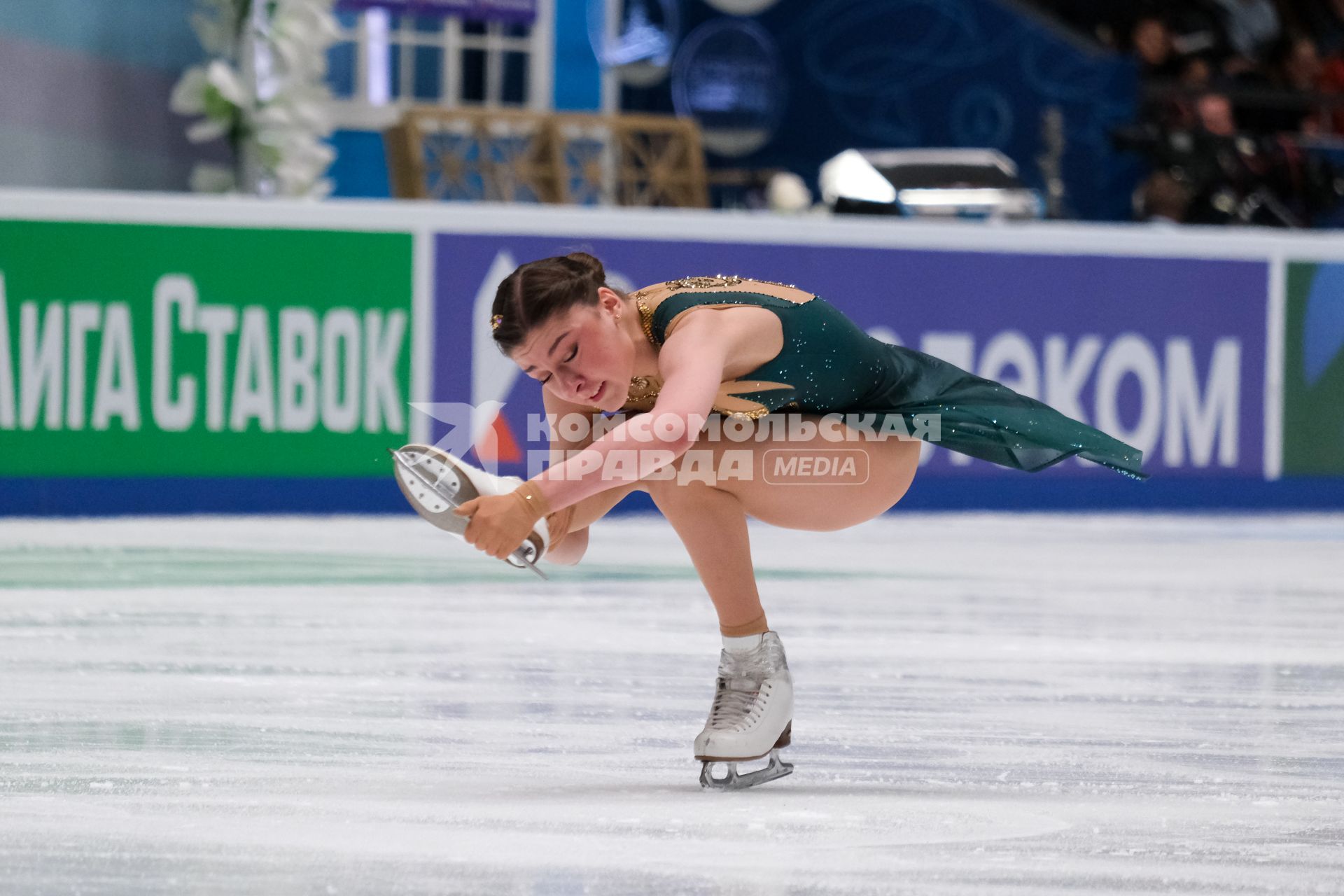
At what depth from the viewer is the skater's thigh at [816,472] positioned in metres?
2.21

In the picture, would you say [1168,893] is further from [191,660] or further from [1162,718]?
[191,660]

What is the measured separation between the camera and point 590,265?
2.10 m

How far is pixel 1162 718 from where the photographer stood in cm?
261

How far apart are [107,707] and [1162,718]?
57.7 inches

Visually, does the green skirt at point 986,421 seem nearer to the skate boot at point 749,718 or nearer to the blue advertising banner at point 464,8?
the skate boot at point 749,718

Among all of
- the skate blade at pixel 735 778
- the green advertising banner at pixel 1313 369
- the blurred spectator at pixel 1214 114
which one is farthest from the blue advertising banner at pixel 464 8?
the skate blade at pixel 735 778

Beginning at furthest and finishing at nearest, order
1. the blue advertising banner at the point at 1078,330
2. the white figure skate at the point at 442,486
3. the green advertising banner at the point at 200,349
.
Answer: the blue advertising banner at the point at 1078,330
the green advertising banner at the point at 200,349
the white figure skate at the point at 442,486

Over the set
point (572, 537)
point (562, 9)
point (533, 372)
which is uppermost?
point (562, 9)

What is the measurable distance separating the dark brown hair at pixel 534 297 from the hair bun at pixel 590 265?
3 cm

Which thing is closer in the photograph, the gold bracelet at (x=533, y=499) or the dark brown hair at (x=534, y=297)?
the gold bracelet at (x=533, y=499)

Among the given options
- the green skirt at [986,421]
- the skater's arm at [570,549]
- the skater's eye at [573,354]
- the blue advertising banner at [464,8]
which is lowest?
the skater's arm at [570,549]

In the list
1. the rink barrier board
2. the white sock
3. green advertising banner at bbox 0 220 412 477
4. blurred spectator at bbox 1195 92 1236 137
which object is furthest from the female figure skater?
blurred spectator at bbox 1195 92 1236 137

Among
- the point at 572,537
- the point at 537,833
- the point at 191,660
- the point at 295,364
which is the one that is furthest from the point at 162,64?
the point at 537,833

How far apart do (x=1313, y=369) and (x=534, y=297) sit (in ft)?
16.0
